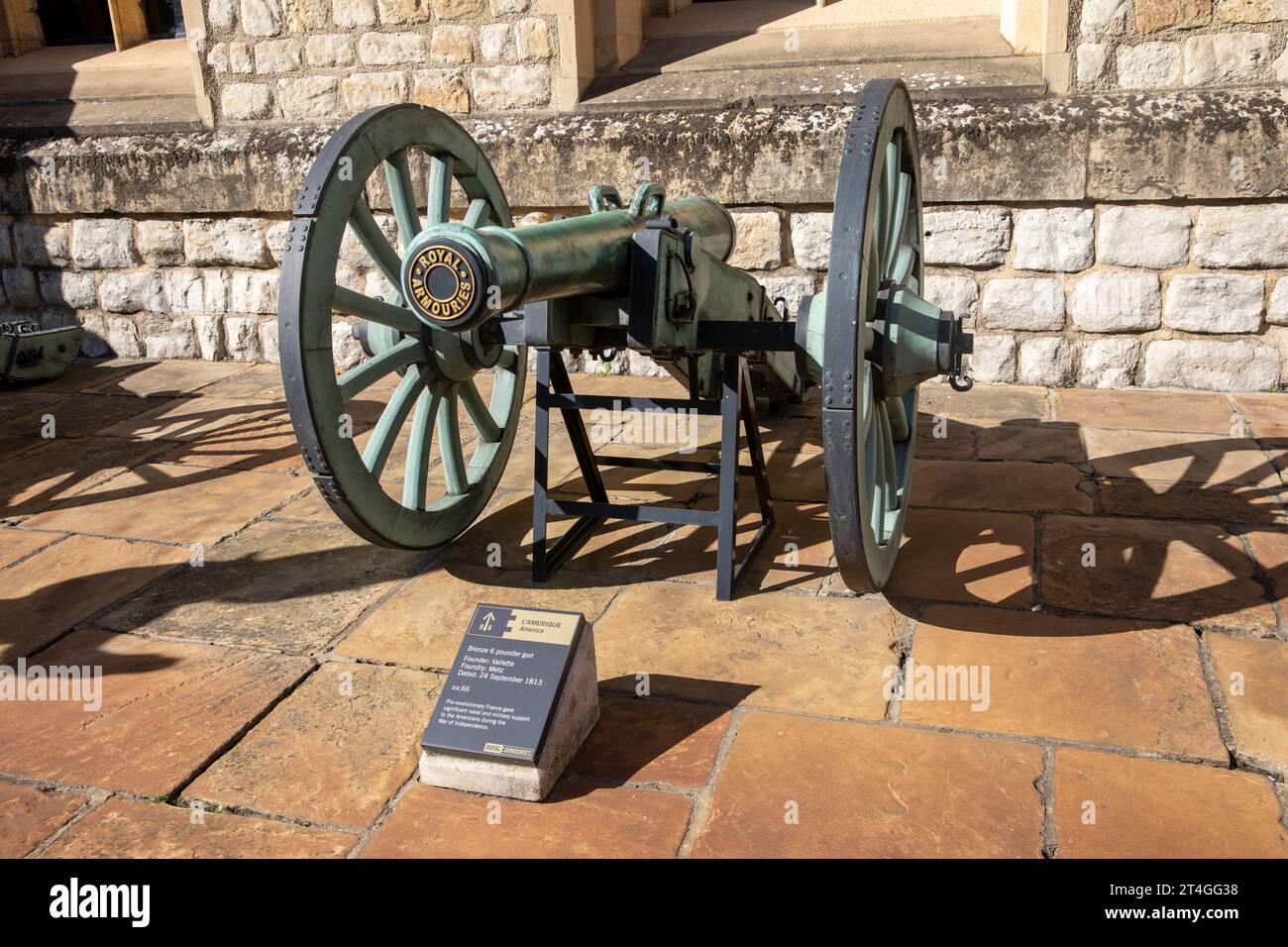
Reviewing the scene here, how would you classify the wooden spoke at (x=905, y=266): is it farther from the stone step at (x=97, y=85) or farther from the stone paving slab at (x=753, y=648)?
the stone step at (x=97, y=85)

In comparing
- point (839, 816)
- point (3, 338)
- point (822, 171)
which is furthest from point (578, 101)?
point (839, 816)

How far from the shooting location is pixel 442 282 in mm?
2527

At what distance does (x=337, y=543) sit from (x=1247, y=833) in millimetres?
2733

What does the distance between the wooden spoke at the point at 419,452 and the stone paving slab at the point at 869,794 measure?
134 centimetres

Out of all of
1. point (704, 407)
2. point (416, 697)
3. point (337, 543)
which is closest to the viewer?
point (416, 697)

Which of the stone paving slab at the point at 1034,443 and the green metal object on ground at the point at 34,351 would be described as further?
the green metal object on ground at the point at 34,351

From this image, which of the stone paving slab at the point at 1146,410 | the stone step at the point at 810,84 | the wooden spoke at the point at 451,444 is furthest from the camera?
the stone step at the point at 810,84

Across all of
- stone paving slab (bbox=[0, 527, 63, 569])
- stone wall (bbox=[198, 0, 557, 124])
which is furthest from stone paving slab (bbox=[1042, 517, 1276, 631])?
stone wall (bbox=[198, 0, 557, 124])

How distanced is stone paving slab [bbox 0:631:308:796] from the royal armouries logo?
3.44 ft

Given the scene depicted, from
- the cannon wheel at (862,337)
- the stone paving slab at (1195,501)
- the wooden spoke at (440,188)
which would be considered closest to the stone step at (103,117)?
the wooden spoke at (440,188)

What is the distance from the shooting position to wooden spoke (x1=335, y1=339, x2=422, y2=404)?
124 inches

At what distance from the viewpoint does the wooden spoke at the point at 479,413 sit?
3.71m

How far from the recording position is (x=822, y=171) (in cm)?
520

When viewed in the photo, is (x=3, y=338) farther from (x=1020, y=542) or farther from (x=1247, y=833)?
(x=1247, y=833)
